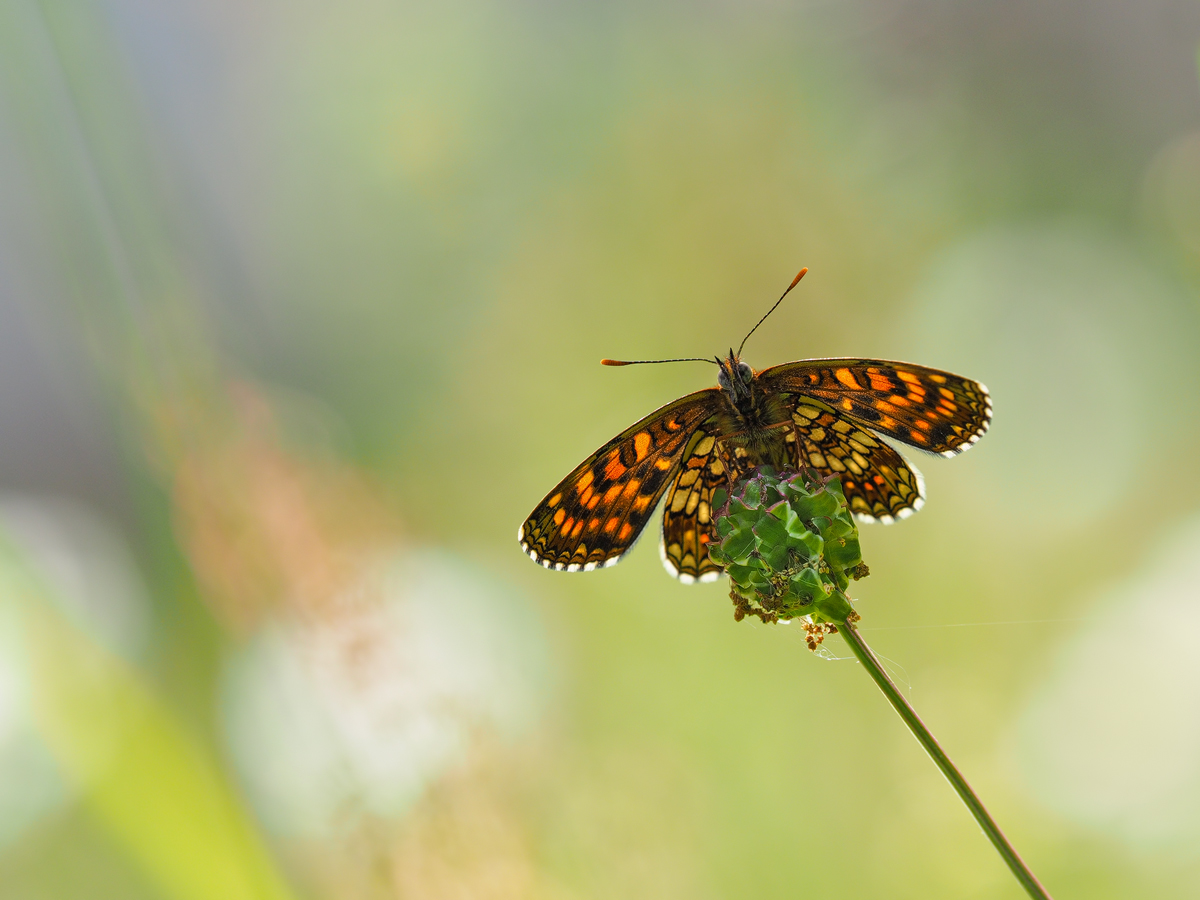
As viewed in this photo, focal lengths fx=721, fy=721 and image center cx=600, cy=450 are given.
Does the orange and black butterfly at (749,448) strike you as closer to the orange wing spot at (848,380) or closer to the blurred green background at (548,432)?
the orange wing spot at (848,380)

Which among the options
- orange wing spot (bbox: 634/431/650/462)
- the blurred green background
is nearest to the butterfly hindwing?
orange wing spot (bbox: 634/431/650/462)

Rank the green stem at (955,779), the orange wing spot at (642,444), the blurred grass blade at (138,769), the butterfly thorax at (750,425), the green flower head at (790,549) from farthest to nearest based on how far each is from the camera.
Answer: the blurred grass blade at (138,769) → the orange wing spot at (642,444) → the butterfly thorax at (750,425) → the green flower head at (790,549) → the green stem at (955,779)

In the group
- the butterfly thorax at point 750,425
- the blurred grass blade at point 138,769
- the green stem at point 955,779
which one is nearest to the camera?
the green stem at point 955,779

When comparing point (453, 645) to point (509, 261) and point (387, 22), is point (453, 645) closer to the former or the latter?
point (509, 261)

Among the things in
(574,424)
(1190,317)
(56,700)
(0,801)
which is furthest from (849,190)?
(0,801)

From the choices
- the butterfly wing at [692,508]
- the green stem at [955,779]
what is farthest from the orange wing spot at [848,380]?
the green stem at [955,779]

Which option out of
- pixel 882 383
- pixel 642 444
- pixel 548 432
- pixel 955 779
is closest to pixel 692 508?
pixel 642 444
